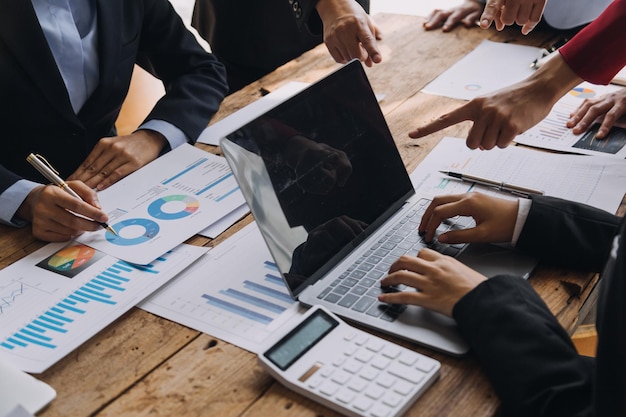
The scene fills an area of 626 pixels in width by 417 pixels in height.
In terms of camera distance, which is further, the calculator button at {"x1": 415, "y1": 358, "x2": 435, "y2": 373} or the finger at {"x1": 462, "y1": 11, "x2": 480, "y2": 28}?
the finger at {"x1": 462, "y1": 11, "x2": 480, "y2": 28}

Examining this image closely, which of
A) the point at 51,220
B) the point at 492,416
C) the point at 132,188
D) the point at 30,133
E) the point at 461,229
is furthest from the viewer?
the point at 30,133

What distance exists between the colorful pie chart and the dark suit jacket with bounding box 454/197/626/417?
604mm

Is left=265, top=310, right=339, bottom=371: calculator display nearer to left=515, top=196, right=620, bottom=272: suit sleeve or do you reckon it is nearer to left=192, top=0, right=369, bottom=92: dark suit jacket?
left=515, top=196, right=620, bottom=272: suit sleeve

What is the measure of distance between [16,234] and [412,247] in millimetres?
694

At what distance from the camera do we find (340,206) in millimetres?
1080

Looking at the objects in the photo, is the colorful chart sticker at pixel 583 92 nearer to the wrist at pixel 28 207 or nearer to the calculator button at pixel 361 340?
the calculator button at pixel 361 340

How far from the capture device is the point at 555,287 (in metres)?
1.01

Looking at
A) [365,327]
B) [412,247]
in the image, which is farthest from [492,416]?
[412,247]

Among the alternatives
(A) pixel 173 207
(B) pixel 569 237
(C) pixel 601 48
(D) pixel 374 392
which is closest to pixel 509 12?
(C) pixel 601 48

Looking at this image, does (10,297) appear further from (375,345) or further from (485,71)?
(485,71)

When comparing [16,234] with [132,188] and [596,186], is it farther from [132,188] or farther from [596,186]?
[596,186]

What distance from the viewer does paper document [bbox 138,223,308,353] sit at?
97 cm

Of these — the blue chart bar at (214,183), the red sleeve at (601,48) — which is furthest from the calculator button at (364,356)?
the red sleeve at (601,48)

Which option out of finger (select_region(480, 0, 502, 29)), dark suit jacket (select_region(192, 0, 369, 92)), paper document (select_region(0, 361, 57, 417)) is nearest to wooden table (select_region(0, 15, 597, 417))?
paper document (select_region(0, 361, 57, 417))
